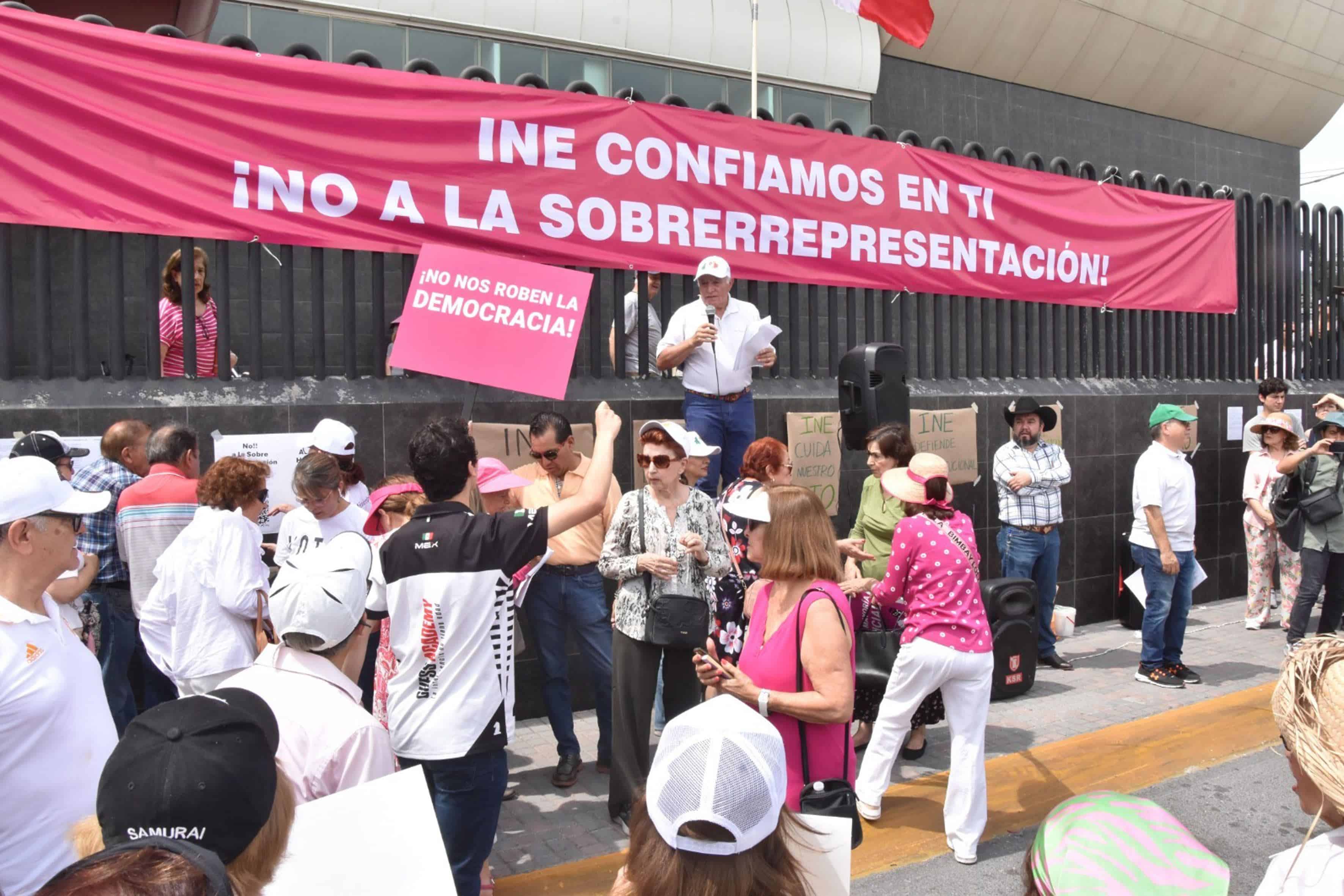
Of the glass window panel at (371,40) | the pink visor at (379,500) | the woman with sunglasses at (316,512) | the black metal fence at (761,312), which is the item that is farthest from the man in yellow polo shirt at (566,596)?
the glass window panel at (371,40)

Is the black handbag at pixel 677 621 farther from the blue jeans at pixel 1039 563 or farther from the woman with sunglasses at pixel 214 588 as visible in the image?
the blue jeans at pixel 1039 563

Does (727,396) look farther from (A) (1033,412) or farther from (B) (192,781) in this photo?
(B) (192,781)

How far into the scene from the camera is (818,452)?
7980 mm

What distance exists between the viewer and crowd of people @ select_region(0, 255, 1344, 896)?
5.89 ft

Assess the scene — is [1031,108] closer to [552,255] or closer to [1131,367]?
[1131,367]

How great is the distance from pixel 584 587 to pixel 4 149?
3.76 meters

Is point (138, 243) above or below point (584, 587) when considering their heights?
above

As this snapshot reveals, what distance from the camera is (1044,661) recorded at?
27.3ft

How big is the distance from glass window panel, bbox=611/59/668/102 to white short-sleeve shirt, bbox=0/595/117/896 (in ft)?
39.0

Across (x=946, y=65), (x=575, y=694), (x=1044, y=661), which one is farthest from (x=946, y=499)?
(x=946, y=65)

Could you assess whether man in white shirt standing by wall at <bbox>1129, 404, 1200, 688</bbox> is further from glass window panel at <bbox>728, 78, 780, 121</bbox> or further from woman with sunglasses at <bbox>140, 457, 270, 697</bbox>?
glass window panel at <bbox>728, 78, 780, 121</bbox>

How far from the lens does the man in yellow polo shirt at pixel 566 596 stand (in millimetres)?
5762

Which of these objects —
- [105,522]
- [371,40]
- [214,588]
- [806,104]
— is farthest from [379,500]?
[806,104]

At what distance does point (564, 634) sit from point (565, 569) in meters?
0.40
